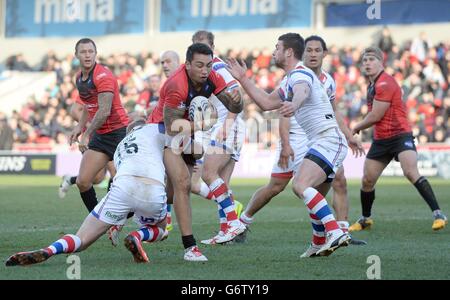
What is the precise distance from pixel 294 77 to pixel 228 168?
9.50 ft

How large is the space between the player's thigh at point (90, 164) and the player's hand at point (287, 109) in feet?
12.3

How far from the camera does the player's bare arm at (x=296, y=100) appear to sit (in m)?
8.98

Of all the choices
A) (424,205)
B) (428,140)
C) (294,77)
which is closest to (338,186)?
(294,77)

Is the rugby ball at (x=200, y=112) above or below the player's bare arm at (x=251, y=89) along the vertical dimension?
below

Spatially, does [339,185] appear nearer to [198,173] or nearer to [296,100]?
[198,173]

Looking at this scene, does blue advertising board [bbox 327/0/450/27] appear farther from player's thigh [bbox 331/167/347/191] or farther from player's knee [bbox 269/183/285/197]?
player's knee [bbox 269/183/285/197]

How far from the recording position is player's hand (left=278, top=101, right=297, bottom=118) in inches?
352

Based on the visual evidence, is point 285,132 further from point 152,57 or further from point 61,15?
point 61,15

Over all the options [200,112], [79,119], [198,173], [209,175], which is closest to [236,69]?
[200,112]

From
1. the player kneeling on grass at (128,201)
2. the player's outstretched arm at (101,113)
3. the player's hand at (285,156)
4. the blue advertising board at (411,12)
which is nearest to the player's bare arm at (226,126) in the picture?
the player's hand at (285,156)

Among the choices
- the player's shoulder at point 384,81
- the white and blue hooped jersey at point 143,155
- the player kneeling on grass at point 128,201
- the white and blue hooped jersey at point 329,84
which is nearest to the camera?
the player kneeling on grass at point 128,201

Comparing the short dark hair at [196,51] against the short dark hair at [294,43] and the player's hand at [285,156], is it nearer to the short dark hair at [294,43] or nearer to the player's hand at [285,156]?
the short dark hair at [294,43]

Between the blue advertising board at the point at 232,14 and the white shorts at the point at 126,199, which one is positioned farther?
the blue advertising board at the point at 232,14

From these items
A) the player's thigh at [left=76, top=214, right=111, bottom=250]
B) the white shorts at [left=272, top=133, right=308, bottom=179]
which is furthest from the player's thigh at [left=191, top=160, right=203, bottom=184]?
the player's thigh at [left=76, top=214, right=111, bottom=250]
